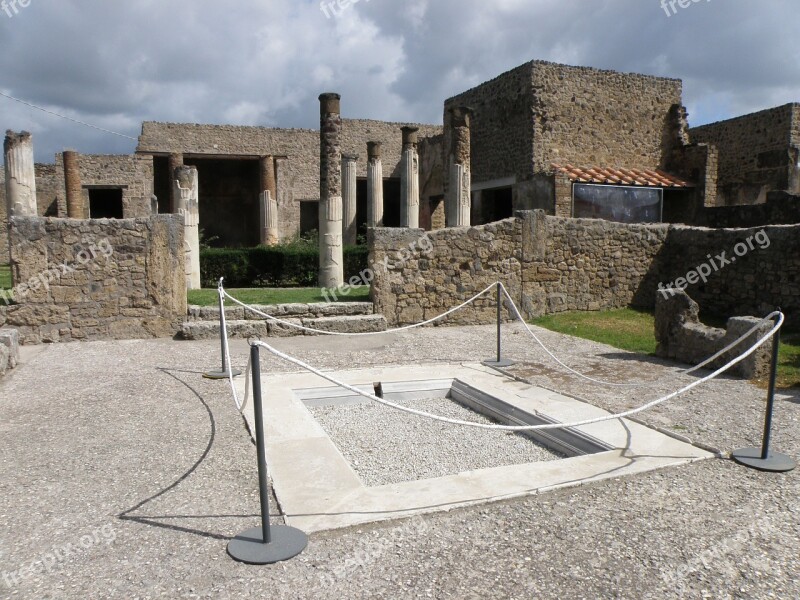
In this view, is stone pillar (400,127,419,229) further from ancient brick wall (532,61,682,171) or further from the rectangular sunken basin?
the rectangular sunken basin

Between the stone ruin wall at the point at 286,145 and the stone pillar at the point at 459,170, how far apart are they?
1065 centimetres

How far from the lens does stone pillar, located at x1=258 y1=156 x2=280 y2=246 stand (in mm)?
20922

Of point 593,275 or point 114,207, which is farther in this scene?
point 114,207

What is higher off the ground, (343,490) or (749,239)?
(749,239)

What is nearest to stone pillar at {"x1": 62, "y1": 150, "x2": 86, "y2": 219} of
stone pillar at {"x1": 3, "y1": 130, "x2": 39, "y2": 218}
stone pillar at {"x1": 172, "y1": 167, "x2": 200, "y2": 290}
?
stone pillar at {"x1": 3, "y1": 130, "x2": 39, "y2": 218}

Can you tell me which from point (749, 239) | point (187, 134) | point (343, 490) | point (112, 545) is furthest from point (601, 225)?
point (187, 134)

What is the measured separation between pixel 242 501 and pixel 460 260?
7510mm

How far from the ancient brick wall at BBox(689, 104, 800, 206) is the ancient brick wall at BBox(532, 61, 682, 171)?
2.67 meters

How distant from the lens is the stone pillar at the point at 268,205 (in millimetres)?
20922

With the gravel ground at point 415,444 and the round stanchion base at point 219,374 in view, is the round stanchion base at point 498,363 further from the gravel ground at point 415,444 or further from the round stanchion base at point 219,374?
the round stanchion base at point 219,374

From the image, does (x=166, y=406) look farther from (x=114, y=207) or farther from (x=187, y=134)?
(x=114, y=207)

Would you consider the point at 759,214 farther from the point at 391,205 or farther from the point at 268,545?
the point at 391,205

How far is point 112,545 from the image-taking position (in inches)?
120

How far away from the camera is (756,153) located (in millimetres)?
19188
